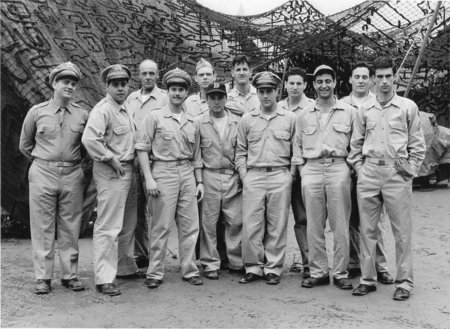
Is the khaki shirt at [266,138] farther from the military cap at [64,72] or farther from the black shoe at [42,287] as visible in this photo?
the black shoe at [42,287]

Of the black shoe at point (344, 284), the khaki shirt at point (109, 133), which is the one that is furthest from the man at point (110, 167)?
the black shoe at point (344, 284)

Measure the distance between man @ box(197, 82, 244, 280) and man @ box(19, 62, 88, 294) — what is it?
101 cm

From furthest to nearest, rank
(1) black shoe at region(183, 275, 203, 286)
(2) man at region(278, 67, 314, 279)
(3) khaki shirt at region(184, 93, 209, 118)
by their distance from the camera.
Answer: (3) khaki shirt at region(184, 93, 209, 118) → (2) man at region(278, 67, 314, 279) → (1) black shoe at region(183, 275, 203, 286)

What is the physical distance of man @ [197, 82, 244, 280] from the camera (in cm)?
443

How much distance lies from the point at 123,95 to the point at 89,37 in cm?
240

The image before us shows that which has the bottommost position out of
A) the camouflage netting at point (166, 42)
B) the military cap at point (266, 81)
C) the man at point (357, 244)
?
the man at point (357, 244)

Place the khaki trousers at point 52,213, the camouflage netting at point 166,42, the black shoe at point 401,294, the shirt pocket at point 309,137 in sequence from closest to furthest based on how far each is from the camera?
the black shoe at point 401,294, the khaki trousers at point 52,213, the shirt pocket at point 309,137, the camouflage netting at point 166,42

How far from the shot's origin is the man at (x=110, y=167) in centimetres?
397

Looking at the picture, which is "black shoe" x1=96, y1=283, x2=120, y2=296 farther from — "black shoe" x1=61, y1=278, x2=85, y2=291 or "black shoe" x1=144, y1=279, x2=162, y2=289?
"black shoe" x1=144, y1=279, x2=162, y2=289

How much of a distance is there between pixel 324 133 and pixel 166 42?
3660mm

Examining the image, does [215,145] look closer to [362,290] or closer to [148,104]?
[148,104]

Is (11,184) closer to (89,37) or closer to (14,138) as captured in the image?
(14,138)

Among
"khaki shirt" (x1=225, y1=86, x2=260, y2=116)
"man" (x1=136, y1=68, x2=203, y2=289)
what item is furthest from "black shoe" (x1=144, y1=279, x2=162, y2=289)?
"khaki shirt" (x1=225, y1=86, x2=260, y2=116)

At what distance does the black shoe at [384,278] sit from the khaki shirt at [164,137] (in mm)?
1798
